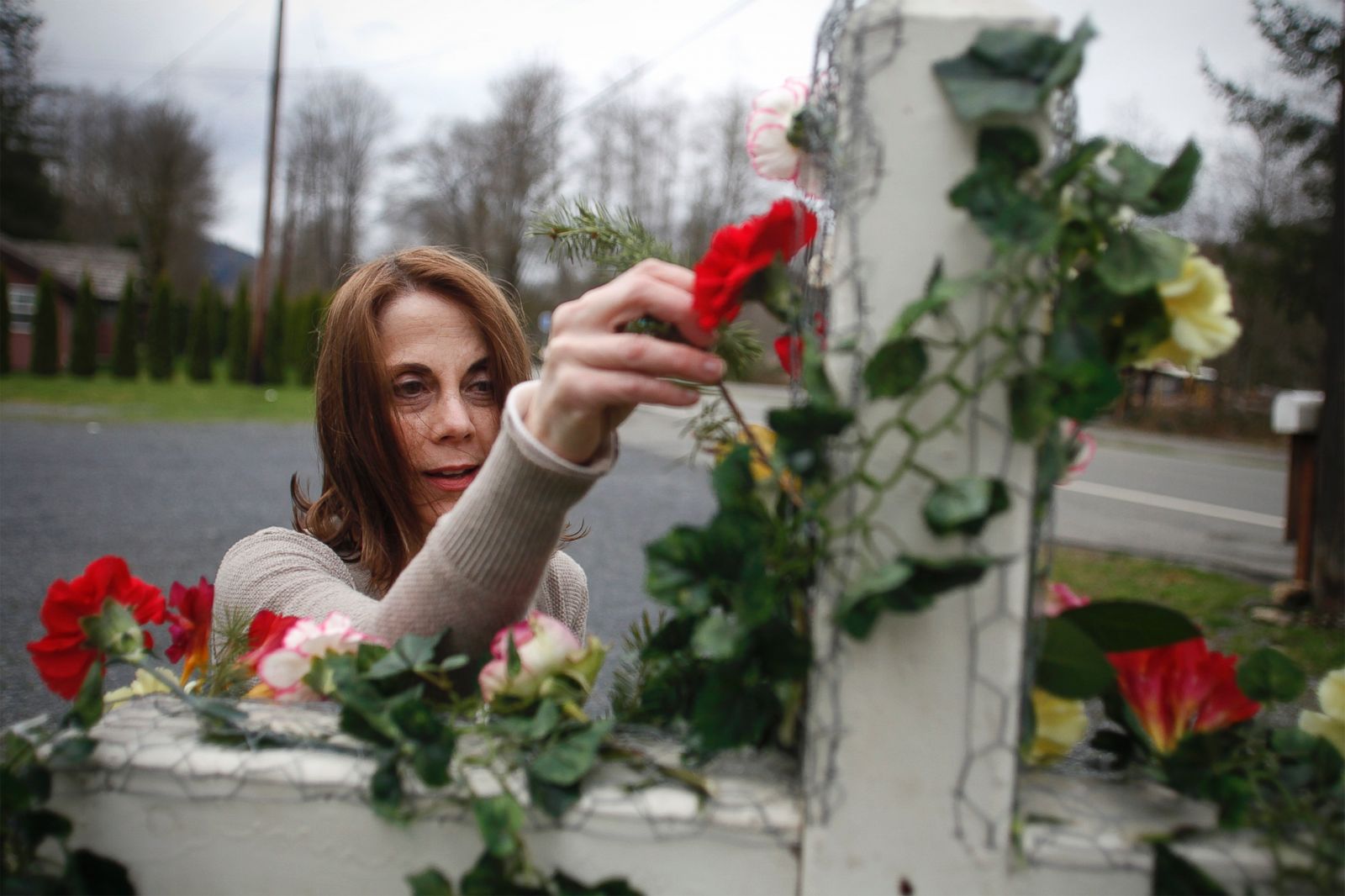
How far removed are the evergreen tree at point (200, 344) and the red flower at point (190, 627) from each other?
25.4m

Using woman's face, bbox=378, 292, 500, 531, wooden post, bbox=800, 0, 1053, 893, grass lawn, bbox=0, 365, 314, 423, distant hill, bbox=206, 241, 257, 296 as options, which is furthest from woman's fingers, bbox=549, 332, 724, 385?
distant hill, bbox=206, 241, 257, 296

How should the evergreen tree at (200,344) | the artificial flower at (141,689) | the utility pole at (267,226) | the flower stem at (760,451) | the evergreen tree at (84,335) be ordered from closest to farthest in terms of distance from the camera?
1. the flower stem at (760,451)
2. the artificial flower at (141,689)
3. the utility pole at (267,226)
4. the evergreen tree at (84,335)
5. the evergreen tree at (200,344)

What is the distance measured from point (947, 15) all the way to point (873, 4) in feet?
0.18

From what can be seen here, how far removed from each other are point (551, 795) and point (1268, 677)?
23.9 inches

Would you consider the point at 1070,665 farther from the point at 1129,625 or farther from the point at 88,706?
the point at 88,706

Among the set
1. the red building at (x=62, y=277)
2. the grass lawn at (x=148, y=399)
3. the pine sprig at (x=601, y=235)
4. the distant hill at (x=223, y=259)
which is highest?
the distant hill at (x=223, y=259)

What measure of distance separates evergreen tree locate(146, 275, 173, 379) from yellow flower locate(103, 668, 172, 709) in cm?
2627

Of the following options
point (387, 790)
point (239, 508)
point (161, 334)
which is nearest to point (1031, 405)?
point (387, 790)

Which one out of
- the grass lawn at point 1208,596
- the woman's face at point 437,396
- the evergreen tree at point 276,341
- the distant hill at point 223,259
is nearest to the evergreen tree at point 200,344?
the evergreen tree at point 276,341

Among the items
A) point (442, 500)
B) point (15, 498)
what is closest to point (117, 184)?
point (15, 498)

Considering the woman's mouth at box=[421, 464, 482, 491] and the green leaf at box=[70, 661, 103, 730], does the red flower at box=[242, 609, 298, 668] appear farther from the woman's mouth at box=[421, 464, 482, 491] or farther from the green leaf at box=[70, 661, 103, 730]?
the woman's mouth at box=[421, 464, 482, 491]

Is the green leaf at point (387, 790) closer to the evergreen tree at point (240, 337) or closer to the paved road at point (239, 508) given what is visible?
the paved road at point (239, 508)

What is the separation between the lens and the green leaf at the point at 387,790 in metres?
0.71

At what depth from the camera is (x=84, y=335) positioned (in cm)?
2267
